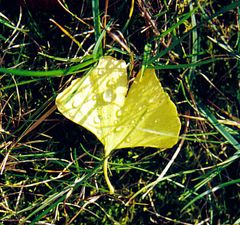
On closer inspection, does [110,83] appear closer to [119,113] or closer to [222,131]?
[119,113]

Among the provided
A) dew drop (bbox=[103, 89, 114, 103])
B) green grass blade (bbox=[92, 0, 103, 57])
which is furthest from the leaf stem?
green grass blade (bbox=[92, 0, 103, 57])

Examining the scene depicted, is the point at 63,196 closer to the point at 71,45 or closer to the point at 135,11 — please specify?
the point at 71,45

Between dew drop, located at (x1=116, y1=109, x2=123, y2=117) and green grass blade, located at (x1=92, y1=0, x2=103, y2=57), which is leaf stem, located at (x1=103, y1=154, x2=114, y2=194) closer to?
dew drop, located at (x1=116, y1=109, x2=123, y2=117)

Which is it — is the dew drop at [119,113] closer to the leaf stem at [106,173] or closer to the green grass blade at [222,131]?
the leaf stem at [106,173]

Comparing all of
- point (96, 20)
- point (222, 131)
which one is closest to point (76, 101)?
point (96, 20)

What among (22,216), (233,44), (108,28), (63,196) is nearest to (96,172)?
(63,196)
